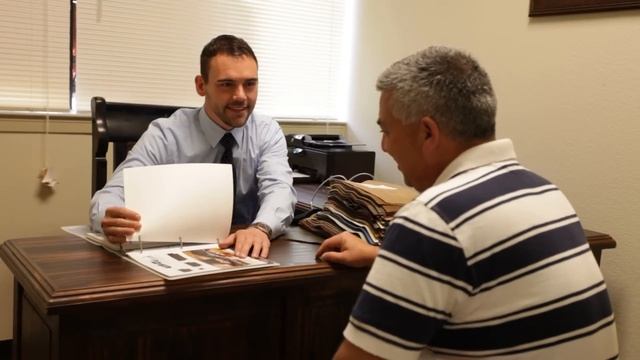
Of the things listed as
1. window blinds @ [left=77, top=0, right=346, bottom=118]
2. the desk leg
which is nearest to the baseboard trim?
window blinds @ [left=77, top=0, right=346, bottom=118]

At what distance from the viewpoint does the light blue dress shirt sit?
5.92ft

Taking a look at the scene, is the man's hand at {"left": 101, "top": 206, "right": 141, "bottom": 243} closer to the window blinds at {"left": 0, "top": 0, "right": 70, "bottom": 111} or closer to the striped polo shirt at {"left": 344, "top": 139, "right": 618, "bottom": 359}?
the striped polo shirt at {"left": 344, "top": 139, "right": 618, "bottom": 359}

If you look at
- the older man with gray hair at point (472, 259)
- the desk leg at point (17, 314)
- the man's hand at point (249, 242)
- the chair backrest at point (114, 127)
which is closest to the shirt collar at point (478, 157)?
the older man with gray hair at point (472, 259)

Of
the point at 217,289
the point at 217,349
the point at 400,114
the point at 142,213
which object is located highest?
the point at 400,114

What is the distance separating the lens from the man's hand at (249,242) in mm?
1391

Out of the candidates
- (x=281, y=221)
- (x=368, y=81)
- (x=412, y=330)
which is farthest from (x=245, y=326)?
(x=368, y=81)

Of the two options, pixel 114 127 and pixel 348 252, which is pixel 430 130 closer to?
pixel 348 252

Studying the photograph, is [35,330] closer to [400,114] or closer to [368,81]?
[400,114]

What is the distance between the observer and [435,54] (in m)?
0.94

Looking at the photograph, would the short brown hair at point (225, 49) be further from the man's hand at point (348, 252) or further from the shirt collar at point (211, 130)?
the man's hand at point (348, 252)

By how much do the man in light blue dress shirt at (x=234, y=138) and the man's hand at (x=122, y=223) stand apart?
1.12 ft

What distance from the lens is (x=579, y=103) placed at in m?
1.97

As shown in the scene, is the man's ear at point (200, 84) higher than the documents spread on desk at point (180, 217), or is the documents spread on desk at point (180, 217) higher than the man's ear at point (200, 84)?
the man's ear at point (200, 84)

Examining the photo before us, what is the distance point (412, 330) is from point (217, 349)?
601mm
